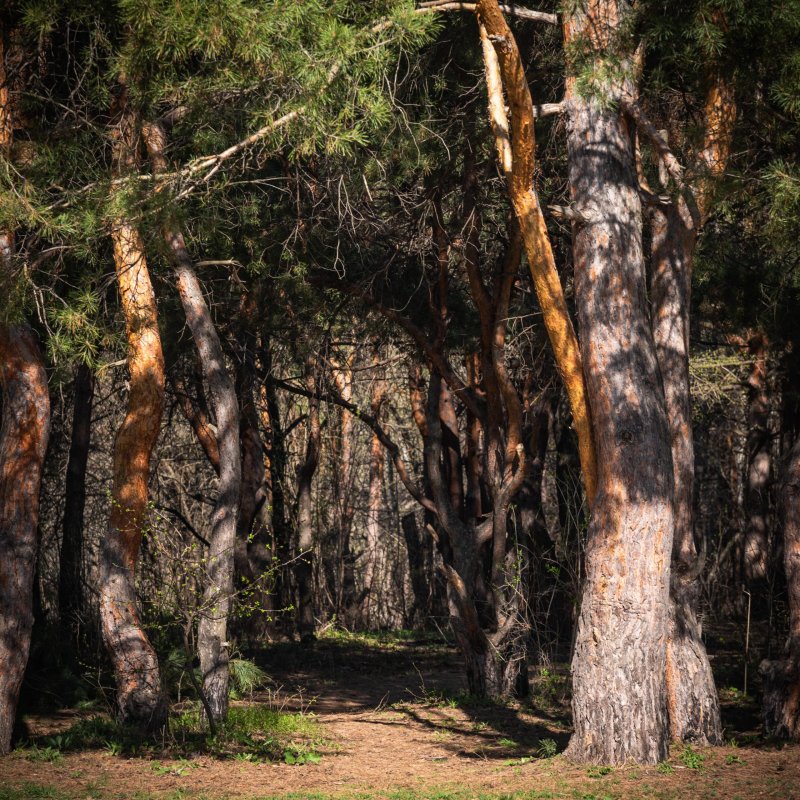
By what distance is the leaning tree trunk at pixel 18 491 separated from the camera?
761 cm

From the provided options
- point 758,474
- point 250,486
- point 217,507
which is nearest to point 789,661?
point 217,507

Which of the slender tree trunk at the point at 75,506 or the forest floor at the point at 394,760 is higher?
the slender tree trunk at the point at 75,506

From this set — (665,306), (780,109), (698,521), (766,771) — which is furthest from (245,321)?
(698,521)

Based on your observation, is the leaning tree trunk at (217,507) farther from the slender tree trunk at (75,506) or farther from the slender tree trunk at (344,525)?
the slender tree trunk at (344,525)

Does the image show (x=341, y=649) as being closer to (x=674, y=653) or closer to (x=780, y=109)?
(x=674, y=653)

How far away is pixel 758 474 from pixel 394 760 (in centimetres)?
871

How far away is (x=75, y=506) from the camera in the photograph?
38.6 ft

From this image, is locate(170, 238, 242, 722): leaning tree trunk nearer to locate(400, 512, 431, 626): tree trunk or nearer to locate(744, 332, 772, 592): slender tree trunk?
locate(744, 332, 772, 592): slender tree trunk

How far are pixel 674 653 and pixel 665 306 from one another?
107 inches

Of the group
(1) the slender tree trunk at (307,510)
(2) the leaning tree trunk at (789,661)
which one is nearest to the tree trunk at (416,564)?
(1) the slender tree trunk at (307,510)

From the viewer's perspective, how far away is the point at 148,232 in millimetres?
6629

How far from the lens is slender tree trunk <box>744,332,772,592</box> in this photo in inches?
542

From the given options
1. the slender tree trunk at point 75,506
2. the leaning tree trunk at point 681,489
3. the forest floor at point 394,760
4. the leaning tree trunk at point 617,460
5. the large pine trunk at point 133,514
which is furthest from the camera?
the slender tree trunk at point 75,506

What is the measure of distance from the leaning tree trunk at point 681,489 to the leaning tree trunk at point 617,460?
0.70 metres
